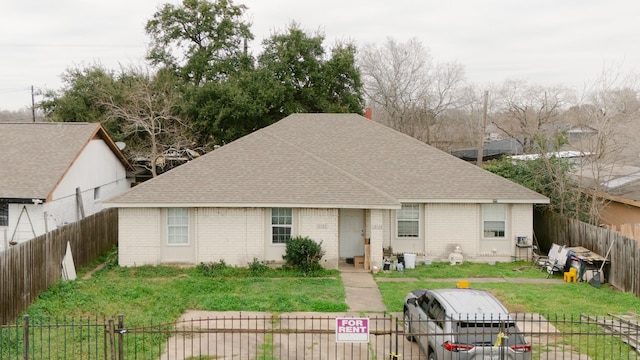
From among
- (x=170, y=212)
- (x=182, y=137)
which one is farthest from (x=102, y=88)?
(x=170, y=212)

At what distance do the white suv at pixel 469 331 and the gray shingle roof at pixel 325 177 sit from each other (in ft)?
28.4

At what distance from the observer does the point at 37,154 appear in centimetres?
2541

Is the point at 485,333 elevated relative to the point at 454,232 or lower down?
lower down

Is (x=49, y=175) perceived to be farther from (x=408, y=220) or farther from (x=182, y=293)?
(x=408, y=220)

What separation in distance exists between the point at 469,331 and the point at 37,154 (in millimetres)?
20832

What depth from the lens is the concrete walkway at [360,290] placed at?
16.7 m

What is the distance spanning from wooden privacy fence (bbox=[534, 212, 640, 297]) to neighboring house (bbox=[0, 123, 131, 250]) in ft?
64.0

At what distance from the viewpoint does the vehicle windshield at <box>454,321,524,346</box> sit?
10656 millimetres

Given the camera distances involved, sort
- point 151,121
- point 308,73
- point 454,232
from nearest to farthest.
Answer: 1. point 454,232
2. point 151,121
3. point 308,73

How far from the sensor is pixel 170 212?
21.4m

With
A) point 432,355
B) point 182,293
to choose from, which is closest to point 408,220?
point 182,293

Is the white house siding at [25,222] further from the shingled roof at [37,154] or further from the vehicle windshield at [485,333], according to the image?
the vehicle windshield at [485,333]

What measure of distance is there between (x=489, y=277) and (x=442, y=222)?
3.05m

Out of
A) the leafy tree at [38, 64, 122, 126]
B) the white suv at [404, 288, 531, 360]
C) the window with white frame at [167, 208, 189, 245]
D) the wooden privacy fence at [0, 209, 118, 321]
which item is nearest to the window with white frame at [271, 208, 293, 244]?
the window with white frame at [167, 208, 189, 245]
